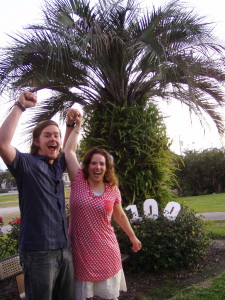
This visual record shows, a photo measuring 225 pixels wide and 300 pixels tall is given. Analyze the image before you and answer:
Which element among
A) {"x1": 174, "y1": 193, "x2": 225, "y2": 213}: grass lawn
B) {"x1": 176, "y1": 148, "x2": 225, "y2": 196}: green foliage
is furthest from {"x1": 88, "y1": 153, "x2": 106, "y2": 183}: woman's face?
{"x1": 176, "y1": 148, "x2": 225, "y2": 196}: green foliage

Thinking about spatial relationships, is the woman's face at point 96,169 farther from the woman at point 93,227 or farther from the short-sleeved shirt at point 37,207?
the short-sleeved shirt at point 37,207

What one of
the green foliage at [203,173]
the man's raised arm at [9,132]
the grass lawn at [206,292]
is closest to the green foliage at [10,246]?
the grass lawn at [206,292]

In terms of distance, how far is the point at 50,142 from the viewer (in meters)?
2.54

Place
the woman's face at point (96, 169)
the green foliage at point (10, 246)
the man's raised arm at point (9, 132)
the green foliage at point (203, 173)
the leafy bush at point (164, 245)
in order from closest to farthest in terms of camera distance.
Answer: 1. the man's raised arm at point (9, 132)
2. the woman's face at point (96, 169)
3. the green foliage at point (10, 246)
4. the leafy bush at point (164, 245)
5. the green foliage at point (203, 173)

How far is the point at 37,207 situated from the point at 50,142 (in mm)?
488

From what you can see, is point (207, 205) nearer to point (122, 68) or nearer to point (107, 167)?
point (122, 68)

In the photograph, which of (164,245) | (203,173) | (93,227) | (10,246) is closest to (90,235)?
(93,227)

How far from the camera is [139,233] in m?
5.05

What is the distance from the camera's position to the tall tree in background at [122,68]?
5562 mm

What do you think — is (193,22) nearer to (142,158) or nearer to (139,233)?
(142,158)

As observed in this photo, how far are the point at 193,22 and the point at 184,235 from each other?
3307 mm

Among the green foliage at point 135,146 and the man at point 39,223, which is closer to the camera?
the man at point 39,223

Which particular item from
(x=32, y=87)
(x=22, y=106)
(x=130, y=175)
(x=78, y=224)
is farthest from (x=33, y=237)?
(x=32, y=87)

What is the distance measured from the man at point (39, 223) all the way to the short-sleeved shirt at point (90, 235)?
0.20m
